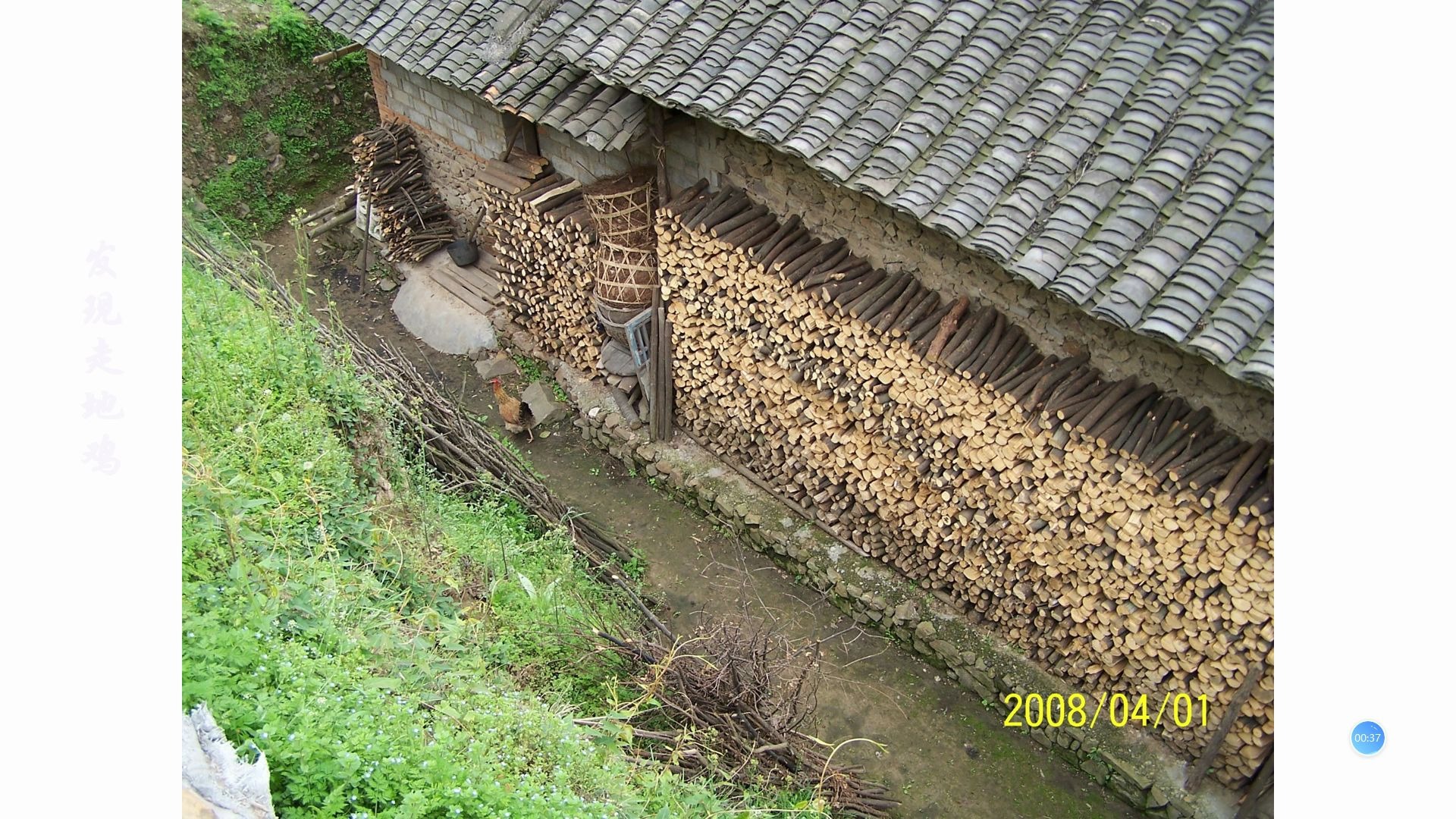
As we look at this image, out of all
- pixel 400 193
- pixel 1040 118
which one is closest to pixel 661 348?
pixel 1040 118

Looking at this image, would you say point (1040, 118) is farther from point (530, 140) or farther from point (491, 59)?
point (530, 140)

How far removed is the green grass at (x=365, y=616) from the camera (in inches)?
178

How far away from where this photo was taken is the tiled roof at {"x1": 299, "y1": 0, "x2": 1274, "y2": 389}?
566cm

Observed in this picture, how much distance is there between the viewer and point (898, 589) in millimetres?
8367

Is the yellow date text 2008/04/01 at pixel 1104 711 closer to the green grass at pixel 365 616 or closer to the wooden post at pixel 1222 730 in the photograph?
the wooden post at pixel 1222 730

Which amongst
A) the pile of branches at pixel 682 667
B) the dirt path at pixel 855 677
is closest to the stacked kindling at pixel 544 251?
the dirt path at pixel 855 677

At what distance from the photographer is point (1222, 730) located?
6.76m

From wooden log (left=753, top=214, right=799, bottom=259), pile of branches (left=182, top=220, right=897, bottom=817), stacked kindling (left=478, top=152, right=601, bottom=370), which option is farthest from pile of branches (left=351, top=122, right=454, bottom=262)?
wooden log (left=753, top=214, right=799, bottom=259)

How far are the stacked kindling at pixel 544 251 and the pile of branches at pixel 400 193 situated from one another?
3.91ft

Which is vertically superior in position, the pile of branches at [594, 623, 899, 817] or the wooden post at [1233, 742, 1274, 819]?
the wooden post at [1233, 742, 1274, 819]

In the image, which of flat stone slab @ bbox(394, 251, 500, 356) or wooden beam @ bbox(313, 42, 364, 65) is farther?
wooden beam @ bbox(313, 42, 364, 65)

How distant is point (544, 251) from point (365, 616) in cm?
494

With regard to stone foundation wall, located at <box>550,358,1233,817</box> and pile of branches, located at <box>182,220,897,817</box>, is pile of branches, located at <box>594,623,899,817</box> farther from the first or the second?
stone foundation wall, located at <box>550,358,1233,817</box>

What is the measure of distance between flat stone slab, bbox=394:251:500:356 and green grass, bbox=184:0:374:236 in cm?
231
